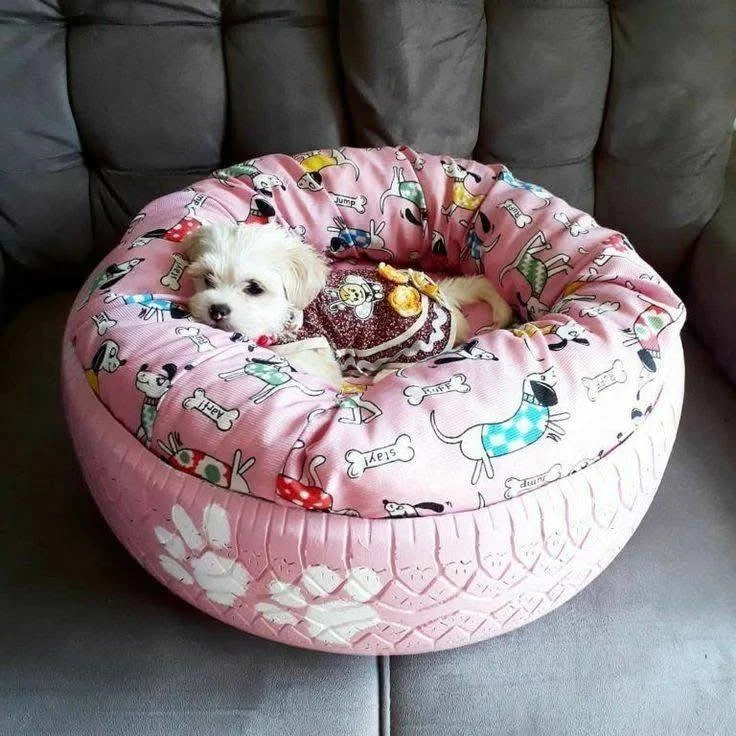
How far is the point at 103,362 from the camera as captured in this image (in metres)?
0.96

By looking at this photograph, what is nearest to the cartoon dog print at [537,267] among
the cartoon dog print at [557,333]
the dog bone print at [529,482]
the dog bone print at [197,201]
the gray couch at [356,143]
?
the cartoon dog print at [557,333]

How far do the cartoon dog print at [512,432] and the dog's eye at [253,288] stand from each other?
48 centimetres

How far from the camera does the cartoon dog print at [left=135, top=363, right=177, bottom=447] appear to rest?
89 centimetres

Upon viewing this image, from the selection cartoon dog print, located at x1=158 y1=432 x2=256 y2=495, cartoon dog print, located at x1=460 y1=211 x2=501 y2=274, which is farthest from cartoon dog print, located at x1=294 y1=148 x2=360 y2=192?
cartoon dog print, located at x1=158 y1=432 x2=256 y2=495

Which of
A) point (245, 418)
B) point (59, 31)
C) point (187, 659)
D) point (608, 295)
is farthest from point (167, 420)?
point (59, 31)

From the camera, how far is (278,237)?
3.99 ft

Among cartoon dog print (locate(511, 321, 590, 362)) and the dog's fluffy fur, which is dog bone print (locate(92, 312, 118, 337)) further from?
cartoon dog print (locate(511, 321, 590, 362))

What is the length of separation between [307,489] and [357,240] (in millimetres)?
769

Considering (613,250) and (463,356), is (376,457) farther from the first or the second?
(613,250)

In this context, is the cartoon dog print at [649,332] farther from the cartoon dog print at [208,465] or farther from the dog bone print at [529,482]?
the cartoon dog print at [208,465]

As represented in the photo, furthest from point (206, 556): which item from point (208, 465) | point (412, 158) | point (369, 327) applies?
point (412, 158)

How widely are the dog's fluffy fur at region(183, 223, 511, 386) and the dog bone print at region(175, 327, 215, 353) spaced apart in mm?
137

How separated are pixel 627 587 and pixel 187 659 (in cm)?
67

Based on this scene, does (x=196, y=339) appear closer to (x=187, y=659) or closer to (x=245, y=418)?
(x=245, y=418)
